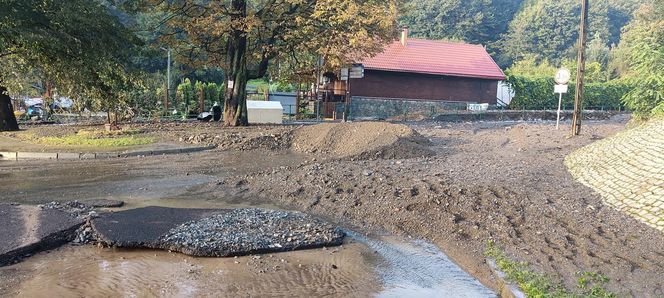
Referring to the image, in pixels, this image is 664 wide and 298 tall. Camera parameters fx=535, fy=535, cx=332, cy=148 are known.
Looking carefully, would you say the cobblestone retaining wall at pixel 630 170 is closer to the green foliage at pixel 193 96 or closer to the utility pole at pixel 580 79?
the utility pole at pixel 580 79

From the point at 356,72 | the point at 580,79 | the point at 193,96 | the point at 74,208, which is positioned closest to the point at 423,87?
the point at 356,72

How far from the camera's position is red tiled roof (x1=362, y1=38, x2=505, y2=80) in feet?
121

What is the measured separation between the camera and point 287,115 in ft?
108

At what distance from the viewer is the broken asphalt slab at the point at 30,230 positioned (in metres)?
6.75

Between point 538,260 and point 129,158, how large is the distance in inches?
484

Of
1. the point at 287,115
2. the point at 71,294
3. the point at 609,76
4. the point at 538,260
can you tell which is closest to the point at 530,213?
the point at 538,260

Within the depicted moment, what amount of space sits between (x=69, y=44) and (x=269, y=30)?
908 centimetres

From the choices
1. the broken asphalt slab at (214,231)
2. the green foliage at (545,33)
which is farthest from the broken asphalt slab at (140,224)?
the green foliage at (545,33)

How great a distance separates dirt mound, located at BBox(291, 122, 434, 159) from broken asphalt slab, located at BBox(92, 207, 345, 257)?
752 centimetres

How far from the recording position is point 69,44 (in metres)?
17.3

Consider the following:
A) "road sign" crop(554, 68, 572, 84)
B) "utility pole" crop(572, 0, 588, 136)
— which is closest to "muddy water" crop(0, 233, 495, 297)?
"utility pole" crop(572, 0, 588, 136)

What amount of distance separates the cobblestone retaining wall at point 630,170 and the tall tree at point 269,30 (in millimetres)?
11434

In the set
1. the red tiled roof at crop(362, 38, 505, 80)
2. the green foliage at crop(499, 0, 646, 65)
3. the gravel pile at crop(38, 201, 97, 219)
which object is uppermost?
the green foliage at crop(499, 0, 646, 65)

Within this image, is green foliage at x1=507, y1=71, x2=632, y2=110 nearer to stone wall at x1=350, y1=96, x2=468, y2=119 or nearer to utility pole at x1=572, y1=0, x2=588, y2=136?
stone wall at x1=350, y1=96, x2=468, y2=119
